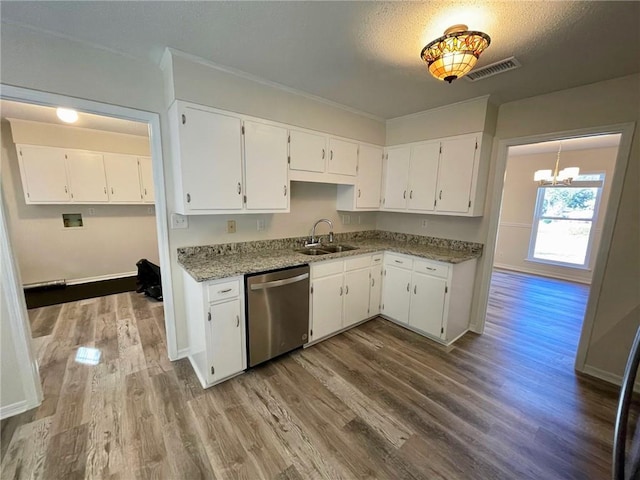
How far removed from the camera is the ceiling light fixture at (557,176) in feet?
14.4

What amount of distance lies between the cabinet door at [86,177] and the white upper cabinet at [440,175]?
4.67 metres

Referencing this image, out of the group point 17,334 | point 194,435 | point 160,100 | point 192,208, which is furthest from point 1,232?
point 194,435

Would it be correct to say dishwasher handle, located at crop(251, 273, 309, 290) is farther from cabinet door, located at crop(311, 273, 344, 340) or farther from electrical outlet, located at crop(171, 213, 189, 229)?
electrical outlet, located at crop(171, 213, 189, 229)

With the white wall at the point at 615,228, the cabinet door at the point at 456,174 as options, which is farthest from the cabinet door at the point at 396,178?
the white wall at the point at 615,228

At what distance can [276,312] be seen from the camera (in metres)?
2.36

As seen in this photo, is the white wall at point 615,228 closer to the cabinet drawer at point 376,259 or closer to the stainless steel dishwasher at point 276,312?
the cabinet drawer at point 376,259

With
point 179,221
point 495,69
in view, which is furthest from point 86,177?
point 495,69

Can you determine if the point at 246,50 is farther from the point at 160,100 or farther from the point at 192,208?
the point at 192,208

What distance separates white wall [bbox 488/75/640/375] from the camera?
2115 mm

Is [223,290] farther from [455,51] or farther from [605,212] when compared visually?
[605,212]

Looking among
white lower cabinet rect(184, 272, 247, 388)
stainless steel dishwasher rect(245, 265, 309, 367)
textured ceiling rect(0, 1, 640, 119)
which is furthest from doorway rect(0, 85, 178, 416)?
stainless steel dishwasher rect(245, 265, 309, 367)

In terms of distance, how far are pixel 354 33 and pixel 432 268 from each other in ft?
7.18

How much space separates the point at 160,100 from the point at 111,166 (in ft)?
10.6

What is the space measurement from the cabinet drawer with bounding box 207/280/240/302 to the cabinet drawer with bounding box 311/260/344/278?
77cm
